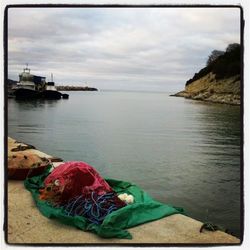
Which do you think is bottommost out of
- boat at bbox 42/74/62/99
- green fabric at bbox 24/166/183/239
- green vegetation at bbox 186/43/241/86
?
green fabric at bbox 24/166/183/239

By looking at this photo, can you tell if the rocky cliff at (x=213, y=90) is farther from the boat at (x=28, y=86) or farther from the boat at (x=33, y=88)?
the boat at (x=28, y=86)

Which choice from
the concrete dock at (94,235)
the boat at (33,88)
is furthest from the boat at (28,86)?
the concrete dock at (94,235)

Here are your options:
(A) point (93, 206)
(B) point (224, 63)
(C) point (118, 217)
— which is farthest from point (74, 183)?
(B) point (224, 63)

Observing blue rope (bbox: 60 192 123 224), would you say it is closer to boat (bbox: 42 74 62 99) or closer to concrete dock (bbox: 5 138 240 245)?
concrete dock (bbox: 5 138 240 245)

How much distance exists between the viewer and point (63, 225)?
3627mm

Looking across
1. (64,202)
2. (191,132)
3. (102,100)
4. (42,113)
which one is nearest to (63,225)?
(64,202)

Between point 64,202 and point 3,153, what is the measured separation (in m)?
0.86

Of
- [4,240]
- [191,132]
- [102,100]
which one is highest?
[102,100]

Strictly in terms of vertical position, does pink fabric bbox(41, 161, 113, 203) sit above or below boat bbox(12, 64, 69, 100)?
below

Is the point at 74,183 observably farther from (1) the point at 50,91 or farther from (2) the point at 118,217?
(1) the point at 50,91

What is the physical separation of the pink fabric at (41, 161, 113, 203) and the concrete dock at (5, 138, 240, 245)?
0.31 metres

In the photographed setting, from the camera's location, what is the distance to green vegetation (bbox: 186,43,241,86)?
3.72m

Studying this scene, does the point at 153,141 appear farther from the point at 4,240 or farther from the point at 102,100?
the point at 4,240

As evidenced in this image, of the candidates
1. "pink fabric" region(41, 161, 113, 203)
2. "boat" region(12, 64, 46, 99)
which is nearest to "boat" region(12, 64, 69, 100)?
"boat" region(12, 64, 46, 99)
